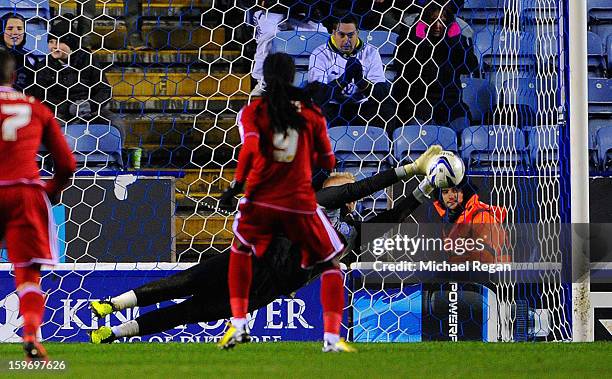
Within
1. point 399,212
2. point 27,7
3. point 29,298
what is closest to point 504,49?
point 399,212

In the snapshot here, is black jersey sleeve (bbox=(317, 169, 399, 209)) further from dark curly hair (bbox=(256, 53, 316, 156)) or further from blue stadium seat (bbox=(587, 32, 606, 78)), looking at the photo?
blue stadium seat (bbox=(587, 32, 606, 78))

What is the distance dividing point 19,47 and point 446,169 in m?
3.85

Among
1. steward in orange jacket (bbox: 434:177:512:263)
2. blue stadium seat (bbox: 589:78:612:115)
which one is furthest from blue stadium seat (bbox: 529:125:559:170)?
blue stadium seat (bbox: 589:78:612:115)

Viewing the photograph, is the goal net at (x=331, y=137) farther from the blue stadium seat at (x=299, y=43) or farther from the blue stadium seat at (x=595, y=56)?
the blue stadium seat at (x=595, y=56)

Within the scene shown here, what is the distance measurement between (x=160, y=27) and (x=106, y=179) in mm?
2699

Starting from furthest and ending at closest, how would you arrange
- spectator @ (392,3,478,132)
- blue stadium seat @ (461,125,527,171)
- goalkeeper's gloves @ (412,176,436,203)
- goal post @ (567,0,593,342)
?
spectator @ (392,3,478,132) → blue stadium seat @ (461,125,527,171) → goal post @ (567,0,593,342) → goalkeeper's gloves @ (412,176,436,203)

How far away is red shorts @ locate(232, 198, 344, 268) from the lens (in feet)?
16.4

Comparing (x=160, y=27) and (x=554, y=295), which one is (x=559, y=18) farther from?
(x=160, y=27)

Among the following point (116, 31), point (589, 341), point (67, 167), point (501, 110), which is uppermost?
point (116, 31)

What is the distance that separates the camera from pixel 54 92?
818 cm

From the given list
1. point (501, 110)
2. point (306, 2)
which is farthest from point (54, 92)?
point (501, 110)

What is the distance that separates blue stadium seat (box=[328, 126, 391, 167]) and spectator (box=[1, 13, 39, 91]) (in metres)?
2.29

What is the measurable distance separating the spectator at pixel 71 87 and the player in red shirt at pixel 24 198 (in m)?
3.54

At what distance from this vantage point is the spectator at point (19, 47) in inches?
322
